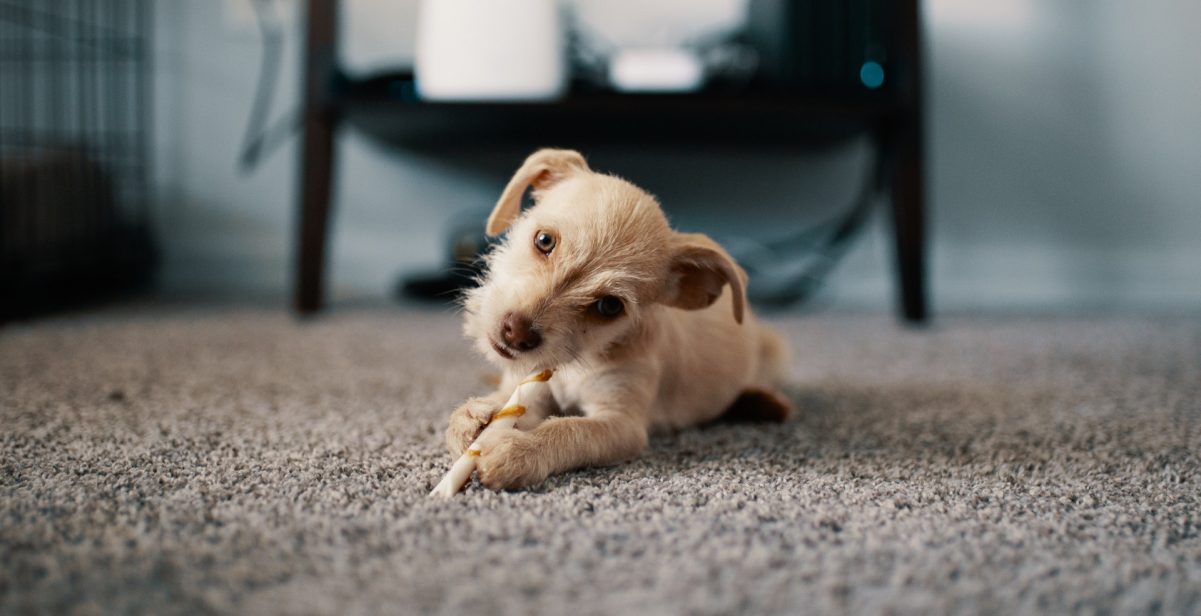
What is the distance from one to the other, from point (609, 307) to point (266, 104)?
1.93 m

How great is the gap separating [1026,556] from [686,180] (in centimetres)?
191

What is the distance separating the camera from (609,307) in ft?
2.70

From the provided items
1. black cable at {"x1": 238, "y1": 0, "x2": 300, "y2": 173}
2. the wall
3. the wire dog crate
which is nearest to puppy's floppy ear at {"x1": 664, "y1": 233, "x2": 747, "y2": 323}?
the wall

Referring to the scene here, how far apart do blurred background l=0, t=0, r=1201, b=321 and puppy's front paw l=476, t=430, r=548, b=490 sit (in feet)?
4.99

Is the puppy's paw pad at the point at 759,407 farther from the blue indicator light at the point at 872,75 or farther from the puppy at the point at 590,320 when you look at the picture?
the blue indicator light at the point at 872,75

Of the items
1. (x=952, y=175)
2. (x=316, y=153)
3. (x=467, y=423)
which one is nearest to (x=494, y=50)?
(x=316, y=153)

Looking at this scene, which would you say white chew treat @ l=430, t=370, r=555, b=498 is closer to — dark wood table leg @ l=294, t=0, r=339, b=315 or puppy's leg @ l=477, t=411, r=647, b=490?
puppy's leg @ l=477, t=411, r=647, b=490

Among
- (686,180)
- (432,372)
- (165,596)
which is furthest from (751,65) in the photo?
(165,596)

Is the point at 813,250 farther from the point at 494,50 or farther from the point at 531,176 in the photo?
the point at 531,176

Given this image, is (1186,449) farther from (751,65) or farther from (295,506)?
(751,65)

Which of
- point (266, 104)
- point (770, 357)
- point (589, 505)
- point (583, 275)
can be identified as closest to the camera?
point (589, 505)

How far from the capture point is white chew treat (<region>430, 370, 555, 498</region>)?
0.71 m

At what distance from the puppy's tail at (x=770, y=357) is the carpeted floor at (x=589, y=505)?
0.06m

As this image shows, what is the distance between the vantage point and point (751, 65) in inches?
88.1
